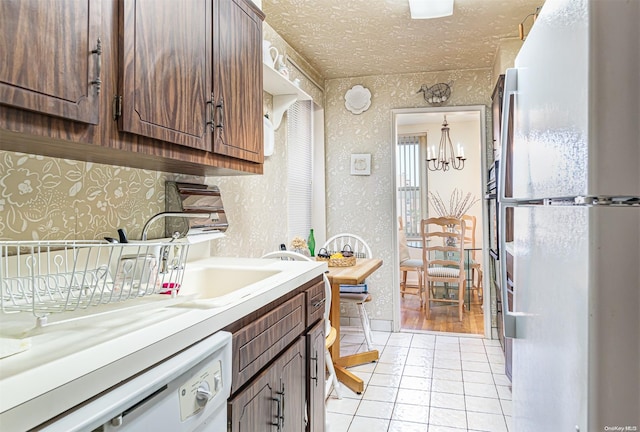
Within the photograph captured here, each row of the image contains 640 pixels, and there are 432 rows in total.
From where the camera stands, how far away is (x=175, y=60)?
1.31 m

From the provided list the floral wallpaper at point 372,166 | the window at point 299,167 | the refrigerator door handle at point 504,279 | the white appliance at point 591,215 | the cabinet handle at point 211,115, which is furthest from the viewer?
the floral wallpaper at point 372,166

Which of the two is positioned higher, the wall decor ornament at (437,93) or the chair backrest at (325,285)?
the wall decor ornament at (437,93)

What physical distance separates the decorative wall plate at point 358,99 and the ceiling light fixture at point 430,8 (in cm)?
144

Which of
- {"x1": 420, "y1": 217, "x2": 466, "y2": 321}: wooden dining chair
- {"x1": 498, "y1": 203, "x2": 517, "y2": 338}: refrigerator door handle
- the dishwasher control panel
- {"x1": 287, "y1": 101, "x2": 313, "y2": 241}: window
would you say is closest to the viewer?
the dishwasher control panel

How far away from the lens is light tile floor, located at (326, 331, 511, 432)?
2279mm

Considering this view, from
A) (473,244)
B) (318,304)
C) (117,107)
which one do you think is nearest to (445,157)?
(473,244)

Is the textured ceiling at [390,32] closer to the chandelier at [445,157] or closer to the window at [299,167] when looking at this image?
the window at [299,167]

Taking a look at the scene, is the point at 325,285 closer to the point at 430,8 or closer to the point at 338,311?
the point at 338,311

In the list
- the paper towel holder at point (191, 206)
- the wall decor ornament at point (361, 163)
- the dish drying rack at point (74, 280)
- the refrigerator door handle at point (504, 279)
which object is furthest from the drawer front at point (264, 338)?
the wall decor ornament at point (361, 163)

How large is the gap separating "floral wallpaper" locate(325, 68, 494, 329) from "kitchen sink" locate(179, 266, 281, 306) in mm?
2479

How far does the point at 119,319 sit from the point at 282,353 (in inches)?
24.1

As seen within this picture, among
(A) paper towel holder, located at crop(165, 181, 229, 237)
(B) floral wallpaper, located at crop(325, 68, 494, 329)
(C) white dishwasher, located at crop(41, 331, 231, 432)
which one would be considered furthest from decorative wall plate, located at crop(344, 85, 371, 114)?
(C) white dishwasher, located at crop(41, 331, 231, 432)

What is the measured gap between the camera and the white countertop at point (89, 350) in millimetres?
583

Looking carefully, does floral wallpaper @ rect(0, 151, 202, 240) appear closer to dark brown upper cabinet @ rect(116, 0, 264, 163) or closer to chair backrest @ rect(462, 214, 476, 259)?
dark brown upper cabinet @ rect(116, 0, 264, 163)
